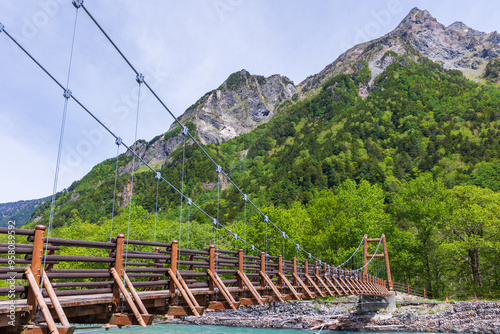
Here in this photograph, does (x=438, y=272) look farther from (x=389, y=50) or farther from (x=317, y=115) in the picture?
(x=389, y=50)

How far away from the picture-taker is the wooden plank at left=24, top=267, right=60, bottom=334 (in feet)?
12.5

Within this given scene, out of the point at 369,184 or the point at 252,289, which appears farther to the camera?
the point at 369,184

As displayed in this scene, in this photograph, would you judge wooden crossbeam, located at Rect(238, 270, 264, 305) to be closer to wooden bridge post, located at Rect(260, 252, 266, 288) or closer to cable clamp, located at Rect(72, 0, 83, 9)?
wooden bridge post, located at Rect(260, 252, 266, 288)

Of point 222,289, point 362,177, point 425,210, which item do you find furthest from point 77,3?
point 362,177

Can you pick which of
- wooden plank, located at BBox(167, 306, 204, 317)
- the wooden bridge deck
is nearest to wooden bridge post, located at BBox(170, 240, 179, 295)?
the wooden bridge deck

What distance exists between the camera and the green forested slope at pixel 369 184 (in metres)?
28.8

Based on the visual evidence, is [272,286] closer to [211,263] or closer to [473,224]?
[211,263]

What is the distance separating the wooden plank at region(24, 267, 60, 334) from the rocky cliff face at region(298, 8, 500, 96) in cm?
14846

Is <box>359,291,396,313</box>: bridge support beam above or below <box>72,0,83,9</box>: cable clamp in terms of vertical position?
below

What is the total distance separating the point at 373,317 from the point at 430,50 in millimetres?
190636

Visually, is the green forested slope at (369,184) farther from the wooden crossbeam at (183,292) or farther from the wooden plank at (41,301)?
the wooden plank at (41,301)

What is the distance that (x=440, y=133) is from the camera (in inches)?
2943

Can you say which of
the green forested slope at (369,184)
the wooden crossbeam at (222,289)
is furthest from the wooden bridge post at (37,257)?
the green forested slope at (369,184)

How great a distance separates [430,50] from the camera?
182 meters
